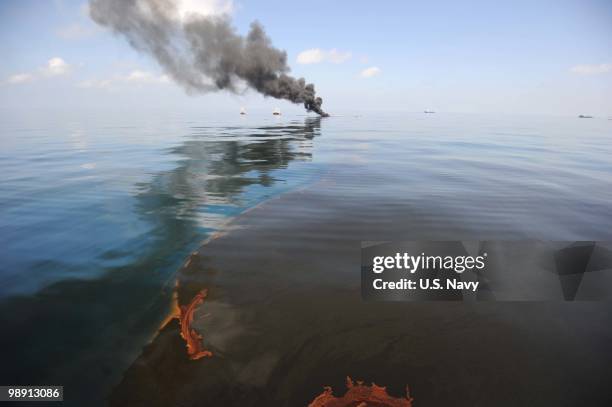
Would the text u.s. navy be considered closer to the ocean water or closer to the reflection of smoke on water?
the ocean water

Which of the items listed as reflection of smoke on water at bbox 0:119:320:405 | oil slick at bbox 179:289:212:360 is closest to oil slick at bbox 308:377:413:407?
oil slick at bbox 179:289:212:360

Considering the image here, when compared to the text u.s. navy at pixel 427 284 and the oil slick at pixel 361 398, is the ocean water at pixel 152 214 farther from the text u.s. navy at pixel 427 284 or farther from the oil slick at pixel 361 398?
the oil slick at pixel 361 398

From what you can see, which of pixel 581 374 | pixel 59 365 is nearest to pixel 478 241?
pixel 581 374

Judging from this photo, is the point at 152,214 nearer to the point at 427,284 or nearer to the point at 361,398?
the point at 427,284

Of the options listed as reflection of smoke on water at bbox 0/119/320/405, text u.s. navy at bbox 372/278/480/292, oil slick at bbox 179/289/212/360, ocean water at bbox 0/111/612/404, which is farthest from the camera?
text u.s. navy at bbox 372/278/480/292

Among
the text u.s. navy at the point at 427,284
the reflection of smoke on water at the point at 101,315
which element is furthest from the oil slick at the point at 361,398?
the reflection of smoke on water at the point at 101,315

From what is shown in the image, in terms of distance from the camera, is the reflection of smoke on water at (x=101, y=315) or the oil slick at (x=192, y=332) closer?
the reflection of smoke on water at (x=101, y=315)
